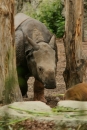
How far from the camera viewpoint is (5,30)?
558 centimetres

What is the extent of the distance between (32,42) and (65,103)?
2.15 metres

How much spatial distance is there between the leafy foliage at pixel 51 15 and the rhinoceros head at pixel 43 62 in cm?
1021

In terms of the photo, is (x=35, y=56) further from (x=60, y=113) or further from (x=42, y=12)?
(x=42, y=12)

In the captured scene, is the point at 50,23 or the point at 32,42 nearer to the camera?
the point at 32,42

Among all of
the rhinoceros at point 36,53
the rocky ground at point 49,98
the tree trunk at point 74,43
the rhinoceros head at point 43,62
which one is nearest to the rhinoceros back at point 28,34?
the rhinoceros at point 36,53

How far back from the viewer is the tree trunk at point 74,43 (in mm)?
7105

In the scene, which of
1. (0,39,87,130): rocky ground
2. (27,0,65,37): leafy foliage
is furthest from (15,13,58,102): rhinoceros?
(27,0,65,37): leafy foliage

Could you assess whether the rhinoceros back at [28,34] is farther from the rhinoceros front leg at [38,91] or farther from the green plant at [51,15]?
the green plant at [51,15]

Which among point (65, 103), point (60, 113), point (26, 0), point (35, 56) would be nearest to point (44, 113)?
point (60, 113)

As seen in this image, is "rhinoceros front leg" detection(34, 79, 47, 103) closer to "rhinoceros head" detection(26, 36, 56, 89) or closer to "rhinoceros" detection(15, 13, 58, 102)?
"rhinoceros" detection(15, 13, 58, 102)

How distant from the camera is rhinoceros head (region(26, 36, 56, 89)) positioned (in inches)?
271

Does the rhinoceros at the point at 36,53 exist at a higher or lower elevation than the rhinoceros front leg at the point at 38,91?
higher

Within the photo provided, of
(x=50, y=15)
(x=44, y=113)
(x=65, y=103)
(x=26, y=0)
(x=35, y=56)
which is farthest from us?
(x=26, y=0)

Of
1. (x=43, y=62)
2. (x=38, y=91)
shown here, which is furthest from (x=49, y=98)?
(x=43, y=62)
